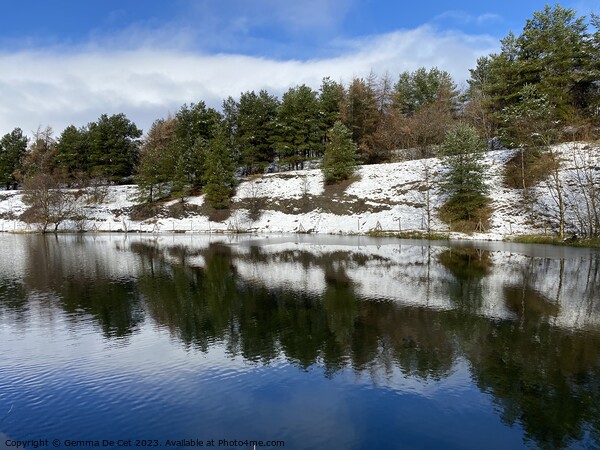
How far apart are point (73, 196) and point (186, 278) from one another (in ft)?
192

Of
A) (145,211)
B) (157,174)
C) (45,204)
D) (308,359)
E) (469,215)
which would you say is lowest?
(308,359)

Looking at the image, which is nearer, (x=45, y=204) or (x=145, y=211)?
(x=45, y=204)

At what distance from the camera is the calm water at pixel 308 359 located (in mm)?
8102

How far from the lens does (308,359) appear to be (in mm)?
11664

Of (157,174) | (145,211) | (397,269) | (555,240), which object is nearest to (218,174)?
(157,174)

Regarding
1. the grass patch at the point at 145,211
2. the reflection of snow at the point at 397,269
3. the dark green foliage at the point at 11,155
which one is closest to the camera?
the reflection of snow at the point at 397,269

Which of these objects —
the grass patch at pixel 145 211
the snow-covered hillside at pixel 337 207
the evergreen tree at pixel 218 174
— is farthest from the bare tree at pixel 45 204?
the evergreen tree at pixel 218 174

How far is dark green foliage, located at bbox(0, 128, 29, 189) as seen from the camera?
85250mm

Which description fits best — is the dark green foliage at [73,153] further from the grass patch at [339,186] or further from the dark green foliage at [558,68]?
the dark green foliage at [558,68]

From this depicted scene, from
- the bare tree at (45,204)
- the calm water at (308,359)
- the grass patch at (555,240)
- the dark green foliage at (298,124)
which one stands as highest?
the dark green foliage at (298,124)

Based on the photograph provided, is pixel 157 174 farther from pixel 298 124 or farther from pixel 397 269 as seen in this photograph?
pixel 397 269

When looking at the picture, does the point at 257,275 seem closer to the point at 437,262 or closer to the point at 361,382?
the point at 437,262

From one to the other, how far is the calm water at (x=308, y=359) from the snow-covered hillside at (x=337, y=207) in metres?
25.6

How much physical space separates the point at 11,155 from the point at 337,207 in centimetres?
7282
